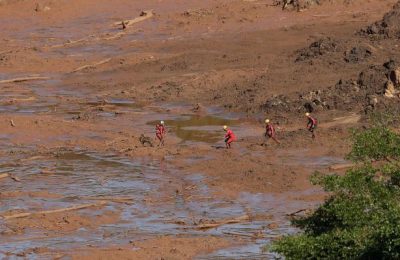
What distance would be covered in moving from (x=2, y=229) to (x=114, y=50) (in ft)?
79.0

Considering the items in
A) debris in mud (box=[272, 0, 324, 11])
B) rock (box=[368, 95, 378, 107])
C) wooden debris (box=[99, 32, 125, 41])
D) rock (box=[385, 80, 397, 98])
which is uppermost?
debris in mud (box=[272, 0, 324, 11])

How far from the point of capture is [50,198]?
84.6 ft

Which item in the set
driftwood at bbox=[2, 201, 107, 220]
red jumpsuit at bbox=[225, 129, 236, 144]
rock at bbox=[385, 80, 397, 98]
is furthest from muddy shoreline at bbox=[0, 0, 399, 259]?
rock at bbox=[385, 80, 397, 98]

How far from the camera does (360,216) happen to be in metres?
15.5

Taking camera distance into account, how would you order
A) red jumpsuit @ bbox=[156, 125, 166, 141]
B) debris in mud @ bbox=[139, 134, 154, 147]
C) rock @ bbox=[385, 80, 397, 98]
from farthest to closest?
rock @ bbox=[385, 80, 397, 98] → debris in mud @ bbox=[139, 134, 154, 147] → red jumpsuit @ bbox=[156, 125, 166, 141]

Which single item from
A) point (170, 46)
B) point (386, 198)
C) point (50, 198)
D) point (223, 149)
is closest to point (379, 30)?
point (170, 46)

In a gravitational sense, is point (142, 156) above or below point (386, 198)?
below

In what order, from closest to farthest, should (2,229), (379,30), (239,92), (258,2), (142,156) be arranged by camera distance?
1. (2,229)
2. (142,156)
3. (239,92)
4. (379,30)
5. (258,2)

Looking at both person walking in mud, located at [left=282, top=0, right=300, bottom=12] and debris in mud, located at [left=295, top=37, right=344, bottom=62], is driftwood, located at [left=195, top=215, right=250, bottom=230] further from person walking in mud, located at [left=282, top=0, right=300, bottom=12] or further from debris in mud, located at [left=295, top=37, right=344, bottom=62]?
person walking in mud, located at [left=282, top=0, right=300, bottom=12]

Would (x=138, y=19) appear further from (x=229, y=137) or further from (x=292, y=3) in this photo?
(x=229, y=137)

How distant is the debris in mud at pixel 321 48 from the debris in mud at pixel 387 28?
148cm

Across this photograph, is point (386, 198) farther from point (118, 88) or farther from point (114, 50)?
point (114, 50)

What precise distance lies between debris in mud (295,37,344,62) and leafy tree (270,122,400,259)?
79.2 ft

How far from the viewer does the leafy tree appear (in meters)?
14.5
